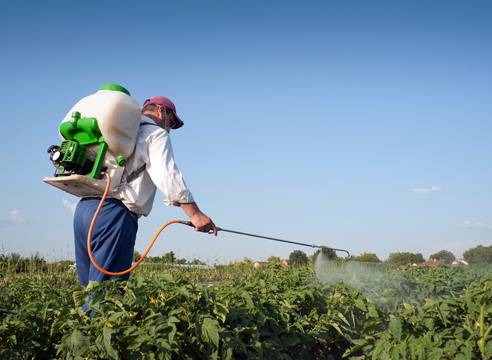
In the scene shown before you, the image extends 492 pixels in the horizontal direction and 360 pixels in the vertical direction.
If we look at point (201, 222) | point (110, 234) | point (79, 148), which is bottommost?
point (110, 234)

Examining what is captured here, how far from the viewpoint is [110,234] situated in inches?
141

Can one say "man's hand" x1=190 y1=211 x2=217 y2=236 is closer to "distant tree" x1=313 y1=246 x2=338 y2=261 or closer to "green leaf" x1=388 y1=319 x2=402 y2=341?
"green leaf" x1=388 y1=319 x2=402 y2=341

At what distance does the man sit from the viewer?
3574 mm

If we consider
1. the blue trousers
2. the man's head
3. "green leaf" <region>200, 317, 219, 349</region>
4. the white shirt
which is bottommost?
"green leaf" <region>200, 317, 219, 349</region>

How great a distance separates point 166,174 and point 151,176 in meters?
0.12

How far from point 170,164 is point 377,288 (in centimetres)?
247

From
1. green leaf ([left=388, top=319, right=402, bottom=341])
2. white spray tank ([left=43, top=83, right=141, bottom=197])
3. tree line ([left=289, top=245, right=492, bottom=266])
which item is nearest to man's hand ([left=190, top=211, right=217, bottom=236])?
white spray tank ([left=43, top=83, right=141, bottom=197])

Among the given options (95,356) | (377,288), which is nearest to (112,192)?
(95,356)

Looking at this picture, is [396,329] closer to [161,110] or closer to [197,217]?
[197,217]

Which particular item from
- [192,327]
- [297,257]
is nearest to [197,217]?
[192,327]

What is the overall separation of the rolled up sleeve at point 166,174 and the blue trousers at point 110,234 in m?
0.29

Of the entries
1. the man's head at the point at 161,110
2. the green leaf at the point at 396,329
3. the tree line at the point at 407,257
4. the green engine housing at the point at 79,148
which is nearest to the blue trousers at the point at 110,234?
the green engine housing at the point at 79,148

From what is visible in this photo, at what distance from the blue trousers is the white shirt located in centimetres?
8

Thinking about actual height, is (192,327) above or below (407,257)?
below
